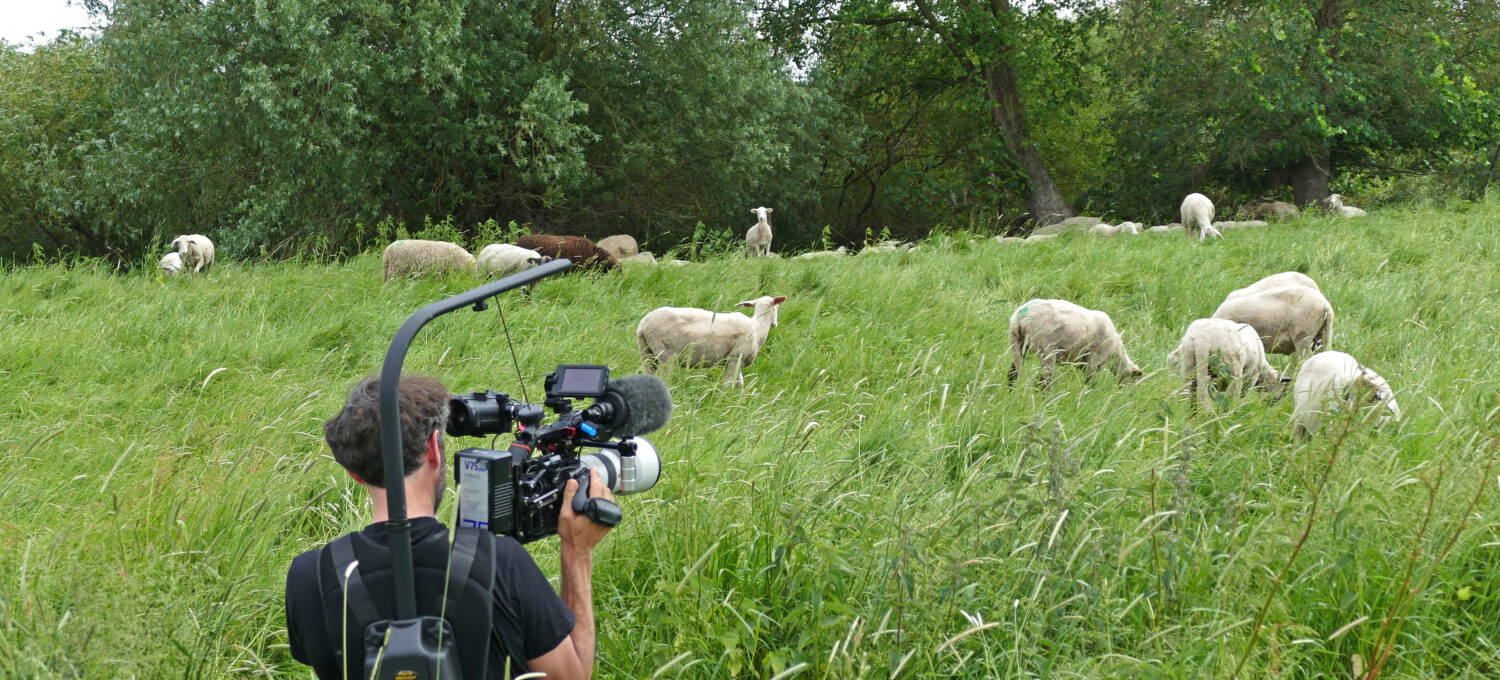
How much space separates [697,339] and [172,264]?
7.47 metres

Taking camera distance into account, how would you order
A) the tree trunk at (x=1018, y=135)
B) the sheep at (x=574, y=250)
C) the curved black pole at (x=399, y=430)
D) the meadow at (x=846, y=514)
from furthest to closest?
1. the tree trunk at (x=1018, y=135)
2. the sheep at (x=574, y=250)
3. the meadow at (x=846, y=514)
4. the curved black pole at (x=399, y=430)

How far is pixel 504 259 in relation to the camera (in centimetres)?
915

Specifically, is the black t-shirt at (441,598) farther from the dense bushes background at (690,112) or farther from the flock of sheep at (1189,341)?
the dense bushes background at (690,112)

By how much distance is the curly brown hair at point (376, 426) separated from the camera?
2.09m

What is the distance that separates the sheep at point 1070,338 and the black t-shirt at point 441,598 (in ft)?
15.5

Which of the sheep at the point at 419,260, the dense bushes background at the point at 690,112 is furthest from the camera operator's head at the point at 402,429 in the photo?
the dense bushes background at the point at 690,112

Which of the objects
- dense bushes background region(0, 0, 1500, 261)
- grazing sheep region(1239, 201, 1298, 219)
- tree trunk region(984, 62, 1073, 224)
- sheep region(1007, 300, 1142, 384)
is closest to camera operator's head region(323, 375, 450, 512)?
sheep region(1007, 300, 1142, 384)

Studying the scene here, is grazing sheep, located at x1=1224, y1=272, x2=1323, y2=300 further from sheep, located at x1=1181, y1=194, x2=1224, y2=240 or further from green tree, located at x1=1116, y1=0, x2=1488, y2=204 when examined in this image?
green tree, located at x1=1116, y1=0, x2=1488, y2=204

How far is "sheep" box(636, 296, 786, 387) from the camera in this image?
669 cm

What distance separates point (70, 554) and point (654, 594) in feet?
5.94

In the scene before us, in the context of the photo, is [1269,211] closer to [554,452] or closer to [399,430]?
[554,452]

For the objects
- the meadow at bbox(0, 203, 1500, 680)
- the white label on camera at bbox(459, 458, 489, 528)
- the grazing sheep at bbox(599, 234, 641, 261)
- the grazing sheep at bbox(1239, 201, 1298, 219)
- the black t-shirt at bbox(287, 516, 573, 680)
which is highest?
the white label on camera at bbox(459, 458, 489, 528)

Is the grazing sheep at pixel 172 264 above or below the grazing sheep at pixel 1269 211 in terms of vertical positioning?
above

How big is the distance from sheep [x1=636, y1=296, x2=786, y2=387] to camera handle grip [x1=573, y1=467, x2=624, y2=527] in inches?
172
